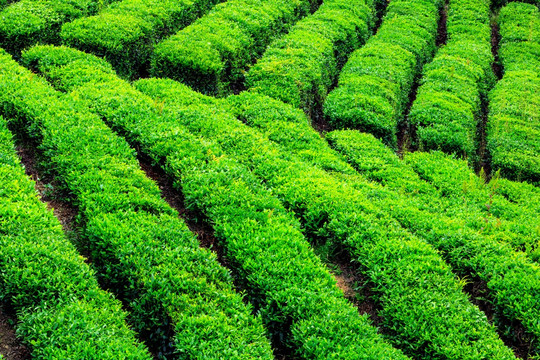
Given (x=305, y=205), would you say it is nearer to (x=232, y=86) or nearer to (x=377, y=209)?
(x=377, y=209)

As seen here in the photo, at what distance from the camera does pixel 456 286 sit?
9.37 m

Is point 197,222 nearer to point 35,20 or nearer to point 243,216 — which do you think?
point 243,216

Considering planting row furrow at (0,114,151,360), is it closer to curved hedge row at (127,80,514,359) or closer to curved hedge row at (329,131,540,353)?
curved hedge row at (127,80,514,359)

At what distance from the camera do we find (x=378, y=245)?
32.3 ft

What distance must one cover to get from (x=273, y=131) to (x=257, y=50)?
6.31 m

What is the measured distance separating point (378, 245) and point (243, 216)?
2.87m

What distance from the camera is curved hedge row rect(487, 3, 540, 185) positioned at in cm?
1508

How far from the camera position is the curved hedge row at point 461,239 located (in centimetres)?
927

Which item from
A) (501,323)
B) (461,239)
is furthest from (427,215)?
(501,323)

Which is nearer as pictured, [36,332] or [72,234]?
[36,332]

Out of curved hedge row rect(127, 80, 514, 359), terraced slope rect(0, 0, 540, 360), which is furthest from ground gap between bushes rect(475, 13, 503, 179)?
curved hedge row rect(127, 80, 514, 359)

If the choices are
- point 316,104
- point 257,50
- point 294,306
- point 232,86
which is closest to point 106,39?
point 232,86

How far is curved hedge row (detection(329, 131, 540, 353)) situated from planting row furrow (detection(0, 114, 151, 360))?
683 centimetres

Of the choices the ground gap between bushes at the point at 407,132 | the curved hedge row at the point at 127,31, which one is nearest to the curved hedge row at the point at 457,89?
the ground gap between bushes at the point at 407,132
